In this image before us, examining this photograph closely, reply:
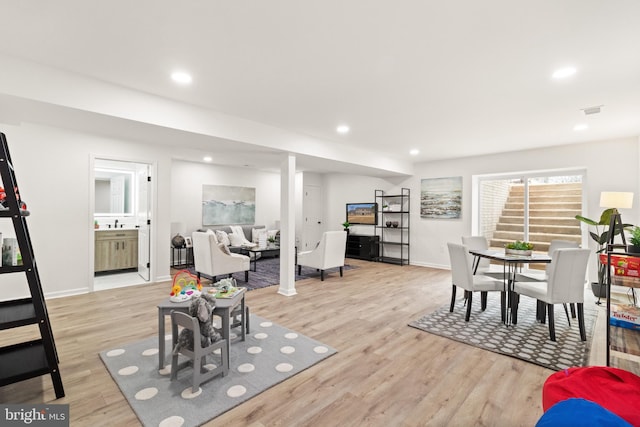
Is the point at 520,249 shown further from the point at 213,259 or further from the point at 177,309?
the point at 213,259

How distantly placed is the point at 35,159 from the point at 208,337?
12.4 feet

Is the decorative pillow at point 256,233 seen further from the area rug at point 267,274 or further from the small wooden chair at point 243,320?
the small wooden chair at point 243,320

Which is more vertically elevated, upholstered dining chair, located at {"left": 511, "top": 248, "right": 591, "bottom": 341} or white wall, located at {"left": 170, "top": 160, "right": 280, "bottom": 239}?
white wall, located at {"left": 170, "top": 160, "right": 280, "bottom": 239}

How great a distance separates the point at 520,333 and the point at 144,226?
19.0 ft

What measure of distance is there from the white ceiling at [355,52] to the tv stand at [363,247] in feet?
14.4

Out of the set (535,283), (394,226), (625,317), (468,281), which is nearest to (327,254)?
(468,281)

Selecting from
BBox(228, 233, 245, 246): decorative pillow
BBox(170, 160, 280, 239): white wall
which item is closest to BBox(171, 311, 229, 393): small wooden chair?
BBox(228, 233, 245, 246): decorative pillow

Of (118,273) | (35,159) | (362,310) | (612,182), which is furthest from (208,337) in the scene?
(612,182)

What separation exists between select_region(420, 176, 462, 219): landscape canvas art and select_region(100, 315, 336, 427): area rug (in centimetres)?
496

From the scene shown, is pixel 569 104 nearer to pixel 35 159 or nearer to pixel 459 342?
pixel 459 342

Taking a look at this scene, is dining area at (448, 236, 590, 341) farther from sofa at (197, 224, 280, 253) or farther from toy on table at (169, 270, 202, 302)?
sofa at (197, 224, 280, 253)

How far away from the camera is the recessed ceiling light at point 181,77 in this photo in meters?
2.73

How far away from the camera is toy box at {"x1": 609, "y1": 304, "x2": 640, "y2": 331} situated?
4.95 ft

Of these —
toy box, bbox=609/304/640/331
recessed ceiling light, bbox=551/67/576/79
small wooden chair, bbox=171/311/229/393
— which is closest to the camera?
toy box, bbox=609/304/640/331
